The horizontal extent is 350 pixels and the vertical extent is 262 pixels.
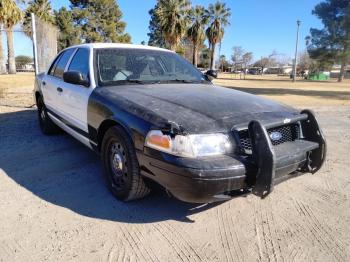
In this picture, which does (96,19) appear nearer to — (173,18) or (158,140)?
(173,18)

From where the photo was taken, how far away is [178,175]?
2.56 metres

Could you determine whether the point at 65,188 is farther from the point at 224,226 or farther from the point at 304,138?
the point at 304,138

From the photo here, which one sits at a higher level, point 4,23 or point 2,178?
point 4,23

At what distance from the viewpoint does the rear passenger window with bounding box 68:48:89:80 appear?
158 inches

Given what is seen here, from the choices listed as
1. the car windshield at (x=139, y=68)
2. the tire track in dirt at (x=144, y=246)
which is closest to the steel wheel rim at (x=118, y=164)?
the tire track in dirt at (x=144, y=246)

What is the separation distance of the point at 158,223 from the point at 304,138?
1664 millimetres

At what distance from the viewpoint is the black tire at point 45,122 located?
5.77 meters

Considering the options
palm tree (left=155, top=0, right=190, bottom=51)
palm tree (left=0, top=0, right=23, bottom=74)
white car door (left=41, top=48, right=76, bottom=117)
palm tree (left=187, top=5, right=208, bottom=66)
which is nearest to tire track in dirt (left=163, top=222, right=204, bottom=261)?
white car door (left=41, top=48, right=76, bottom=117)

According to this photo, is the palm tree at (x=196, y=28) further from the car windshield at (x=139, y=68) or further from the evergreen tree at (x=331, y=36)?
the car windshield at (x=139, y=68)

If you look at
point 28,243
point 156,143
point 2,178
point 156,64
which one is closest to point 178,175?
point 156,143

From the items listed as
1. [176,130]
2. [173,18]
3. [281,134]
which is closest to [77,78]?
[176,130]

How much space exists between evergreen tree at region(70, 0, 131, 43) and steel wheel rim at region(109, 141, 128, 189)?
45249 mm

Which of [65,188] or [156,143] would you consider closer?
[156,143]

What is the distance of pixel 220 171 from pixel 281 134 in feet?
2.93
